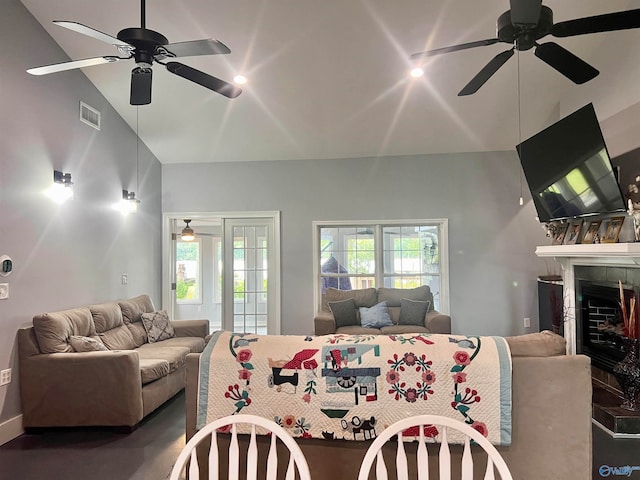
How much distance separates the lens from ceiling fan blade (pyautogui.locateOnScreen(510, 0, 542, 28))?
2195 millimetres

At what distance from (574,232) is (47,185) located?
17.1 ft

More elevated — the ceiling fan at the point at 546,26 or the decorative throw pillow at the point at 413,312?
the ceiling fan at the point at 546,26

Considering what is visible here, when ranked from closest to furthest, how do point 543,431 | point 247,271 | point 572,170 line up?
point 543,431, point 572,170, point 247,271

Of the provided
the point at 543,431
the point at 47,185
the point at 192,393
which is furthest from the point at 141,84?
the point at 543,431

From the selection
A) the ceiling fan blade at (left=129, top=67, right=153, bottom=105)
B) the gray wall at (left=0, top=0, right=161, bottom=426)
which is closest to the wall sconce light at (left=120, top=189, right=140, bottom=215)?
the gray wall at (left=0, top=0, right=161, bottom=426)

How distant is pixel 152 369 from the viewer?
3.87 meters

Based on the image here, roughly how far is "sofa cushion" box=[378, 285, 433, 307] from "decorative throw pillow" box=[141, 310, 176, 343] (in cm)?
267

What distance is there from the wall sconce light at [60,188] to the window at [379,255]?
3.13 metres

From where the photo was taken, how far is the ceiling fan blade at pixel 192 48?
252 centimetres

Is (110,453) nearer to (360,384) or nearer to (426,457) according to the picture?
(360,384)

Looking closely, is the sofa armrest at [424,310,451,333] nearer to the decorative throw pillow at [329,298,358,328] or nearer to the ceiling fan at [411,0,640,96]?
the decorative throw pillow at [329,298,358,328]

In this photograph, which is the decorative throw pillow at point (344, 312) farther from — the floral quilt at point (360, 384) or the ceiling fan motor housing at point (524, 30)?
the ceiling fan motor housing at point (524, 30)

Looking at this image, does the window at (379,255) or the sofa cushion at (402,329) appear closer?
the sofa cushion at (402,329)

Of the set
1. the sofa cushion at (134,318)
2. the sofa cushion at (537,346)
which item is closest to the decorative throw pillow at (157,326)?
the sofa cushion at (134,318)
